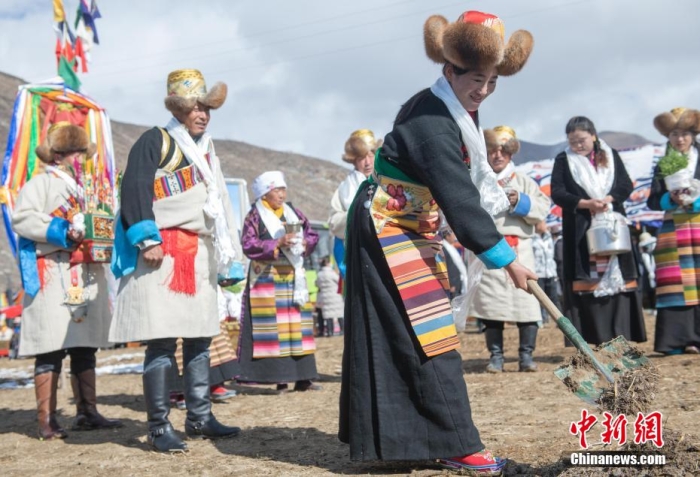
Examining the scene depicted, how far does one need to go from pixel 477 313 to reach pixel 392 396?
3.40 meters

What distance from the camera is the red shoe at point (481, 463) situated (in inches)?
128

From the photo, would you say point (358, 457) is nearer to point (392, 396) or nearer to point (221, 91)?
point (392, 396)

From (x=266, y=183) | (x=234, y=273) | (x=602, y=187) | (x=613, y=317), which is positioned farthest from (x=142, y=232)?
(x=613, y=317)

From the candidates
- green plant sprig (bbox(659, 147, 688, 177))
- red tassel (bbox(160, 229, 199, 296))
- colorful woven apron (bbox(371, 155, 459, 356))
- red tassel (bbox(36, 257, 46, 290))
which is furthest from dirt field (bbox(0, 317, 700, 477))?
green plant sprig (bbox(659, 147, 688, 177))

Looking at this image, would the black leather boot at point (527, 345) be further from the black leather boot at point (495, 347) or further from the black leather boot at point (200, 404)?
the black leather boot at point (200, 404)

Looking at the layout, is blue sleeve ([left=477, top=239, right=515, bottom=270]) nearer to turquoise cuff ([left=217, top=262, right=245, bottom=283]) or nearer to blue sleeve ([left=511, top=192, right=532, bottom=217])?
turquoise cuff ([left=217, top=262, right=245, bottom=283])

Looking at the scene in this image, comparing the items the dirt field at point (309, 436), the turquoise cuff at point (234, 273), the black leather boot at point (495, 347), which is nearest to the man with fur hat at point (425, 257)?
the dirt field at point (309, 436)

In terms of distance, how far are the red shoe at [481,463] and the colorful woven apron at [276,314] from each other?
3.59 m

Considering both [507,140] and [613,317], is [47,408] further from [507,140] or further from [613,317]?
[613,317]

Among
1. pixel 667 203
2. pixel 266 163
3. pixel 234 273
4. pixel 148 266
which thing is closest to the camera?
pixel 148 266

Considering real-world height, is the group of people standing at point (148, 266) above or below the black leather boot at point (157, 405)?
above

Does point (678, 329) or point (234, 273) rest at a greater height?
point (234, 273)

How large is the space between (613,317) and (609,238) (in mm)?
687

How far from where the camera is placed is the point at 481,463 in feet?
10.8
